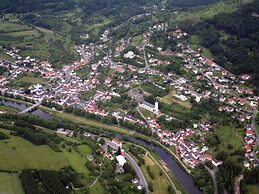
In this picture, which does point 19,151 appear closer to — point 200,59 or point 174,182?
point 174,182

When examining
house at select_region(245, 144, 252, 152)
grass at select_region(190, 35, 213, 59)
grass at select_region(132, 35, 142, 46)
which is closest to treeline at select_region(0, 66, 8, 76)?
grass at select_region(132, 35, 142, 46)

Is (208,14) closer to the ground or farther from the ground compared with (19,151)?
farther from the ground

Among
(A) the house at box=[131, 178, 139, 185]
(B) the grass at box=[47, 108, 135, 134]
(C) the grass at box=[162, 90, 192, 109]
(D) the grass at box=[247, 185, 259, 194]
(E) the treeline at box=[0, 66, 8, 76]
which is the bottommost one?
(A) the house at box=[131, 178, 139, 185]

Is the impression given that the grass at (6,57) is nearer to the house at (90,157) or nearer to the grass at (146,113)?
the grass at (146,113)

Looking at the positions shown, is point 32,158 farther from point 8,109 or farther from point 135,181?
point 8,109

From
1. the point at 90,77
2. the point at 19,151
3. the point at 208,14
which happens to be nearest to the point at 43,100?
the point at 90,77

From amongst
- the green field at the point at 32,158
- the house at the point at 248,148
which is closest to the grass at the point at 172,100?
the house at the point at 248,148

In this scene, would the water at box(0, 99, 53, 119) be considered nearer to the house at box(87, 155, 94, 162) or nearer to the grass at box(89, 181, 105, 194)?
the house at box(87, 155, 94, 162)
